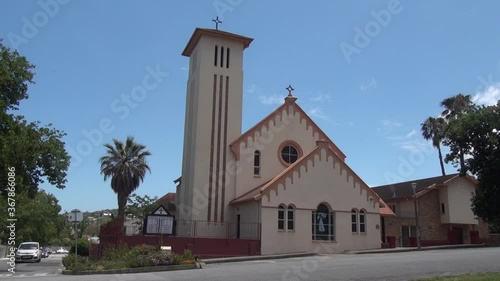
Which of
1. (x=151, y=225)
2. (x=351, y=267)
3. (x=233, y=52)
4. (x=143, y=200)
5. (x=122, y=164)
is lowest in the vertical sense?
(x=351, y=267)

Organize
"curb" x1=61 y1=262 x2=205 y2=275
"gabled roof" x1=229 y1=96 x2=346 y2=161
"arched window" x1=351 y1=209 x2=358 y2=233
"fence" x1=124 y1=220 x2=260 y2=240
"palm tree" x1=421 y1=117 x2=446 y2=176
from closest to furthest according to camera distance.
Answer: "curb" x1=61 y1=262 x2=205 y2=275
"fence" x1=124 y1=220 x2=260 y2=240
"arched window" x1=351 y1=209 x2=358 y2=233
"gabled roof" x1=229 y1=96 x2=346 y2=161
"palm tree" x1=421 y1=117 x2=446 y2=176

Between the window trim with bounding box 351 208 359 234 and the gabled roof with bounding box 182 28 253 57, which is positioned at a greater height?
the gabled roof with bounding box 182 28 253 57

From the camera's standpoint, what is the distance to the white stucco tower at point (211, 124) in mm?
33500

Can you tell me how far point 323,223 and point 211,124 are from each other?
10.6 meters

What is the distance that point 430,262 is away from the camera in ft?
61.4

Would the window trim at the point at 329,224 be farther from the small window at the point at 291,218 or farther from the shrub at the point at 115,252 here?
the shrub at the point at 115,252

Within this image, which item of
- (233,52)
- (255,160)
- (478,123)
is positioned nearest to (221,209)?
(255,160)

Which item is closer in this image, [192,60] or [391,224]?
[192,60]

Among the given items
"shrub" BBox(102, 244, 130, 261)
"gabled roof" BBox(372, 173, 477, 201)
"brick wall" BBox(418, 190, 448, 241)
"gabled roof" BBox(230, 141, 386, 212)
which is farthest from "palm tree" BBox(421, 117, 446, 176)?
"shrub" BBox(102, 244, 130, 261)

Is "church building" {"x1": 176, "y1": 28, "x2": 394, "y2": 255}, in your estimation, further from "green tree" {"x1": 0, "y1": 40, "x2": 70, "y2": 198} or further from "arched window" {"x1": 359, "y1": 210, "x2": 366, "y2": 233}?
"green tree" {"x1": 0, "y1": 40, "x2": 70, "y2": 198}

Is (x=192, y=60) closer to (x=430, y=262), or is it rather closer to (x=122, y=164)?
(x=122, y=164)

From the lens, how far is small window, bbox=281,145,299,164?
35.2m

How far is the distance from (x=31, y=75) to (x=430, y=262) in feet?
69.5

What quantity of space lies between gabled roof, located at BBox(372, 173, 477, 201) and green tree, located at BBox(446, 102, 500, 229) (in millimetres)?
28099
